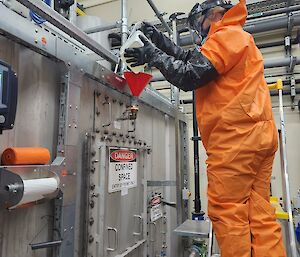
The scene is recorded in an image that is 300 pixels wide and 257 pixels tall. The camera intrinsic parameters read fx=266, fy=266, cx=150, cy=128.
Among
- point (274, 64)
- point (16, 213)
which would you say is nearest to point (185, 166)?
point (274, 64)

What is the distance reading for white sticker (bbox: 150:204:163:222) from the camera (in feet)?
6.33

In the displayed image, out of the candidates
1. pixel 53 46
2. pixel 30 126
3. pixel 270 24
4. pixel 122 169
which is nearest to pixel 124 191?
pixel 122 169

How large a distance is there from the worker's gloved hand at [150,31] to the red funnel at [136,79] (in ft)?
0.73

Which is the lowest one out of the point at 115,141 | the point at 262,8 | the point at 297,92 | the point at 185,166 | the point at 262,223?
the point at 262,223

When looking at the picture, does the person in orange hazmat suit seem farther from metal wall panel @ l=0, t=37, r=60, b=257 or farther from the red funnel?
metal wall panel @ l=0, t=37, r=60, b=257

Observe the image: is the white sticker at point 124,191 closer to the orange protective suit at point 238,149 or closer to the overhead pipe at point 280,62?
the orange protective suit at point 238,149

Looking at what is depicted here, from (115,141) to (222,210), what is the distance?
2.17 feet

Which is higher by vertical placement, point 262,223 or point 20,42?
point 20,42

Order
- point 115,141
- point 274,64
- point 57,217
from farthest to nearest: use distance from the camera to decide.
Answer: point 274,64 → point 115,141 → point 57,217

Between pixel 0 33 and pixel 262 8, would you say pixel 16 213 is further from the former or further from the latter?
pixel 262 8

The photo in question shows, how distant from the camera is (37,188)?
84 cm

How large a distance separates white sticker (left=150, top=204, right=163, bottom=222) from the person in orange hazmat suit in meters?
0.86

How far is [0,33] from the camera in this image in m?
0.86

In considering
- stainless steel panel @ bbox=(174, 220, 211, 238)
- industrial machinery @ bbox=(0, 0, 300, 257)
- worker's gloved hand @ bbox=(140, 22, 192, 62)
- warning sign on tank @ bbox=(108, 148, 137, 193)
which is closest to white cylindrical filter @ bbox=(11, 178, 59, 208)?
industrial machinery @ bbox=(0, 0, 300, 257)
